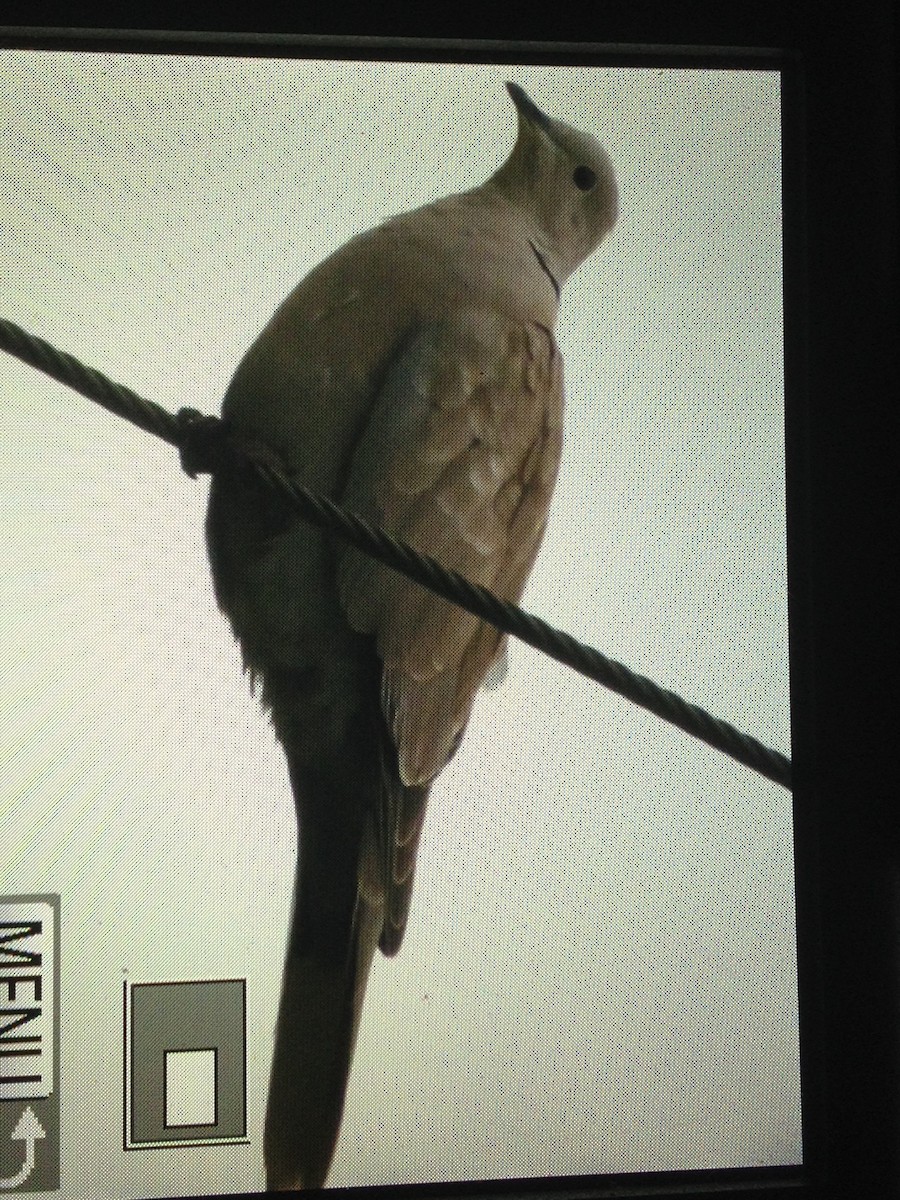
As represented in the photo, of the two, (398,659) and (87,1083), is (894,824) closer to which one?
(398,659)

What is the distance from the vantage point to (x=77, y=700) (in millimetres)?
964

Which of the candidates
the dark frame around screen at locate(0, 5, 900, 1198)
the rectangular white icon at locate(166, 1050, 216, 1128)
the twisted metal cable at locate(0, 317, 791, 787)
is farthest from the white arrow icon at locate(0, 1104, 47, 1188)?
the dark frame around screen at locate(0, 5, 900, 1198)

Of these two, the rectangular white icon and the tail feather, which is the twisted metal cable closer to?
the tail feather

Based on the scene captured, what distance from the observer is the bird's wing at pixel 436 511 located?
3.22 feet

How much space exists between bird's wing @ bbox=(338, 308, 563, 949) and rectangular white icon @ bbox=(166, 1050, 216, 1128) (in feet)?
0.56

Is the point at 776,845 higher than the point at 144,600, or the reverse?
the point at 144,600

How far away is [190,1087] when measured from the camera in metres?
0.96

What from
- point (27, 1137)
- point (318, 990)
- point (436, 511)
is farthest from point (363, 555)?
point (27, 1137)

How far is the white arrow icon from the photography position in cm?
94

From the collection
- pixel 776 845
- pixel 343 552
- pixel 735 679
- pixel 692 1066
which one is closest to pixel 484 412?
pixel 343 552

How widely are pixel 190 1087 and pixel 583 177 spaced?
2.71 feet

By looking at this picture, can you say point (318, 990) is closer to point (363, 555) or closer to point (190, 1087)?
point (190, 1087)

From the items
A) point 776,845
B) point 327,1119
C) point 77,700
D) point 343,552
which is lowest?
point 327,1119

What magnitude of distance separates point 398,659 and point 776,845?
1.17 ft
